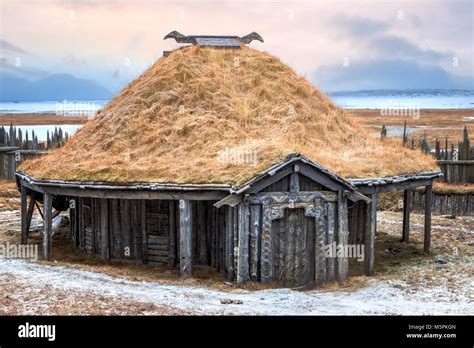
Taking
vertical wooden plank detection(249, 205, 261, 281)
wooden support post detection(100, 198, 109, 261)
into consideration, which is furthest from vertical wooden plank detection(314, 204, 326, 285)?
wooden support post detection(100, 198, 109, 261)

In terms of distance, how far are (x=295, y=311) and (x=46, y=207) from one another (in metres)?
9.12

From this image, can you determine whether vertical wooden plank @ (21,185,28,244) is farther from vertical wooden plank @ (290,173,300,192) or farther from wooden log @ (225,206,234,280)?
vertical wooden plank @ (290,173,300,192)

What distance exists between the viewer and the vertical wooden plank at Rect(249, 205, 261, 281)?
615 inches

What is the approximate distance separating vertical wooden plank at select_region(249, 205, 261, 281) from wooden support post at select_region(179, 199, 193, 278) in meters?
1.79

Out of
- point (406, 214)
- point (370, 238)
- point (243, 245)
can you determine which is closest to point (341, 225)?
point (370, 238)

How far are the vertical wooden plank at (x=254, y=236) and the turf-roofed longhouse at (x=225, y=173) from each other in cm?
2

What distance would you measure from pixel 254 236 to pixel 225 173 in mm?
1865

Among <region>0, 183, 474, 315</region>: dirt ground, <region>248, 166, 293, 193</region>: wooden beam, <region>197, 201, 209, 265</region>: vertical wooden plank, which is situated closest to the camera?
<region>0, 183, 474, 315</region>: dirt ground

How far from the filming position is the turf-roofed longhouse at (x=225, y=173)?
625 inches

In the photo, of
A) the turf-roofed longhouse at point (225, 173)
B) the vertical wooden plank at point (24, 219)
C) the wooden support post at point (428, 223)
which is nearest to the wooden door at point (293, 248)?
the turf-roofed longhouse at point (225, 173)

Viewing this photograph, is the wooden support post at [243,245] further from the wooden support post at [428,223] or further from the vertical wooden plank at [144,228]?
the wooden support post at [428,223]

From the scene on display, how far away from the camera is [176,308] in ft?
41.1

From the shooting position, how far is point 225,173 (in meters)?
16.5
